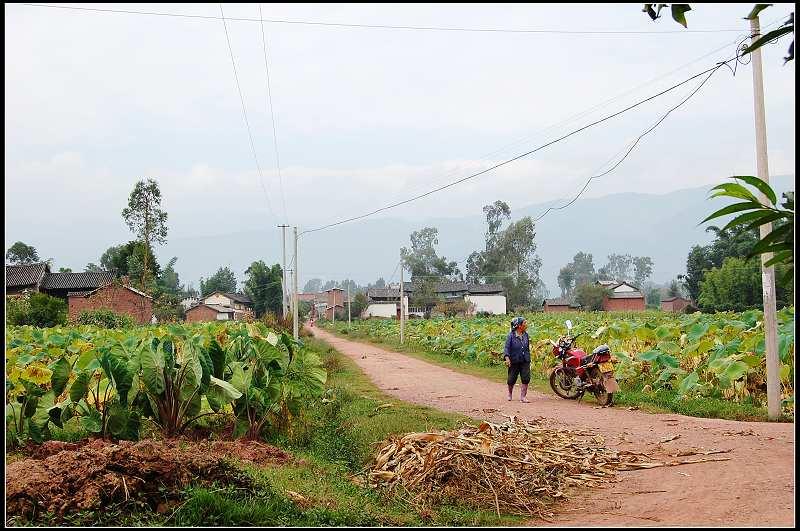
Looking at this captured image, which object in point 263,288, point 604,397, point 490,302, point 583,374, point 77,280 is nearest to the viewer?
point 604,397

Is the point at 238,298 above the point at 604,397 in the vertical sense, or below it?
above

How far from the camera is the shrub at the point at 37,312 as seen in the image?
38.5m

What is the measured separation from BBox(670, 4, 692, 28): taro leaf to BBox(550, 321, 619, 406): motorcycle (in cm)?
1134

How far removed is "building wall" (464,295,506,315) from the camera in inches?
3556

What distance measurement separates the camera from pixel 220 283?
111000 millimetres

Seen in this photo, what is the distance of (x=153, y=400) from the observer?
9109 millimetres

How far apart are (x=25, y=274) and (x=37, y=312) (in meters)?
19.8

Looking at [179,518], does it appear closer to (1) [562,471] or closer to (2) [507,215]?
(1) [562,471]

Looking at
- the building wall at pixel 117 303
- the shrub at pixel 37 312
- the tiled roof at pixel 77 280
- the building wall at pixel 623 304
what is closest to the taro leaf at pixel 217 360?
the shrub at pixel 37 312

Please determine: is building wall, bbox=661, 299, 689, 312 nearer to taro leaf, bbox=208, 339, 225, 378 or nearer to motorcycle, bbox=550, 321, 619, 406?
motorcycle, bbox=550, 321, 619, 406

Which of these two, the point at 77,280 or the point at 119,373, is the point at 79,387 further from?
the point at 77,280

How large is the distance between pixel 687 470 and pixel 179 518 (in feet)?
17.5

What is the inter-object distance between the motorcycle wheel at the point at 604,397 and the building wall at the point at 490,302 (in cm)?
7595

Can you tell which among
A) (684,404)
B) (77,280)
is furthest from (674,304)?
(684,404)
